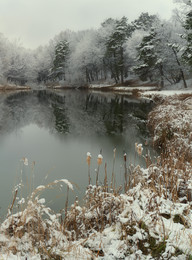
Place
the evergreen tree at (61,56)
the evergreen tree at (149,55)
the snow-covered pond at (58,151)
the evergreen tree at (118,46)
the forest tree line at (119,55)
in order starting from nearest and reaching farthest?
the snow-covered pond at (58,151)
the forest tree line at (119,55)
the evergreen tree at (149,55)
the evergreen tree at (118,46)
the evergreen tree at (61,56)

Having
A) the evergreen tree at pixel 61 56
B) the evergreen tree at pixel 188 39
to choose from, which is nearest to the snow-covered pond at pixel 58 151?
the evergreen tree at pixel 188 39

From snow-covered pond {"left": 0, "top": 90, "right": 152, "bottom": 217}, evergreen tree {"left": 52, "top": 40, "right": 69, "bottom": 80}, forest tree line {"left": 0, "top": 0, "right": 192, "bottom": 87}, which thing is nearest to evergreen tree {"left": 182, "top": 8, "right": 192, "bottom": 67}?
forest tree line {"left": 0, "top": 0, "right": 192, "bottom": 87}

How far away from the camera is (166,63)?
125 feet

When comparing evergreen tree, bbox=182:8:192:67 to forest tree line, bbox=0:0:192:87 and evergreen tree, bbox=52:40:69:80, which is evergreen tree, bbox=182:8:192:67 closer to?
forest tree line, bbox=0:0:192:87

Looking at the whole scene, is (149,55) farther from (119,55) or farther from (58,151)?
(58,151)

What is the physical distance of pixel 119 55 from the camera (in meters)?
56.1

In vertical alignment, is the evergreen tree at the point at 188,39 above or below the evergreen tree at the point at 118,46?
below

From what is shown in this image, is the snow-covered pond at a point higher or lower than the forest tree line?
lower

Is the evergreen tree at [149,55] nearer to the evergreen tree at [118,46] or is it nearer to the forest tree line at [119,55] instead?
the forest tree line at [119,55]

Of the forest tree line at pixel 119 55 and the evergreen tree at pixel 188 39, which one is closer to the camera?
the evergreen tree at pixel 188 39

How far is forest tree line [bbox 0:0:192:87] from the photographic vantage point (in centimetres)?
3462

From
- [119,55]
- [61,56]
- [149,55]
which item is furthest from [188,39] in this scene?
[61,56]

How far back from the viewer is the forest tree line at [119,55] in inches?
1363

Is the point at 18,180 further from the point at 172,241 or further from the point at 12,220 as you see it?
the point at 172,241
